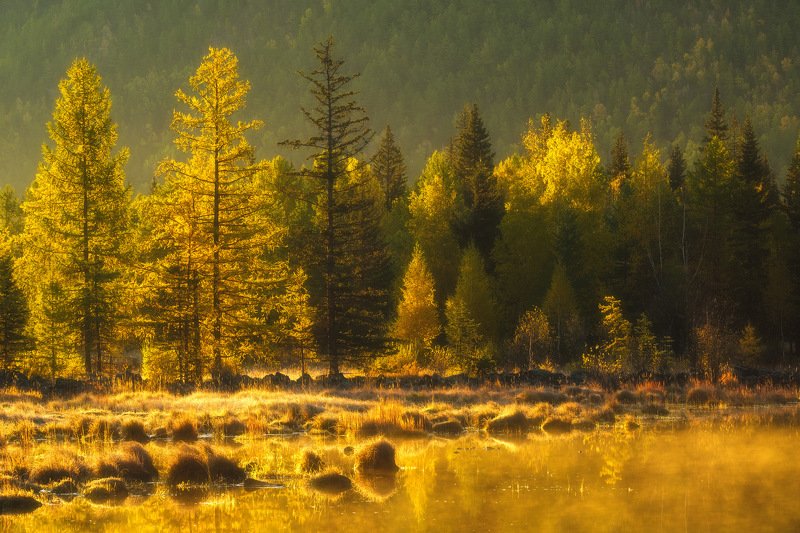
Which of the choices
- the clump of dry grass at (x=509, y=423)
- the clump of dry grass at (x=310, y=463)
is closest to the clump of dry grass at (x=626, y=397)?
the clump of dry grass at (x=509, y=423)

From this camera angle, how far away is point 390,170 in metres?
103

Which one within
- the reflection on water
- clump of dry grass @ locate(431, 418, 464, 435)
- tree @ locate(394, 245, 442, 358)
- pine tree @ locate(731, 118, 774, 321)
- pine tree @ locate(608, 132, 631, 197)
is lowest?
the reflection on water

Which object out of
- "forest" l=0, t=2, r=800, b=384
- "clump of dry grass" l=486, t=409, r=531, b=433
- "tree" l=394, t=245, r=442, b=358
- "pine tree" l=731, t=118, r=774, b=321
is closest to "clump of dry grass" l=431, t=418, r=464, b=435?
"clump of dry grass" l=486, t=409, r=531, b=433

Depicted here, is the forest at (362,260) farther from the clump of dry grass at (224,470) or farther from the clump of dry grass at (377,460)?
the clump of dry grass at (224,470)

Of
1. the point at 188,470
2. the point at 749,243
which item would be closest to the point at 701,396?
the point at 188,470

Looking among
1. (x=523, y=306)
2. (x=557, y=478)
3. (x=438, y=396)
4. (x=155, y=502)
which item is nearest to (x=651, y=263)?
(x=523, y=306)

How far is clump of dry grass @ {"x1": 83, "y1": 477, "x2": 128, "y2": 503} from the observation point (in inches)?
826

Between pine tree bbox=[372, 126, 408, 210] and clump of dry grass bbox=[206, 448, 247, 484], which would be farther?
pine tree bbox=[372, 126, 408, 210]

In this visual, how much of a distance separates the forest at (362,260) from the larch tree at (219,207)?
0.10 meters

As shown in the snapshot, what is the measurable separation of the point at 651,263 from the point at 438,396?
97.9ft

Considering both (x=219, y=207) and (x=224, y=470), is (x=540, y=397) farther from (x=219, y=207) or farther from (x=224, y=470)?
(x=224, y=470)

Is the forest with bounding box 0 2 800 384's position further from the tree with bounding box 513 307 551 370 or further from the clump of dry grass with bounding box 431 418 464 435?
the clump of dry grass with bounding box 431 418 464 435

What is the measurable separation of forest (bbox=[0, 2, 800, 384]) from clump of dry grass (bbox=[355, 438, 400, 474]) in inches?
767

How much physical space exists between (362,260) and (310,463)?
2999cm
